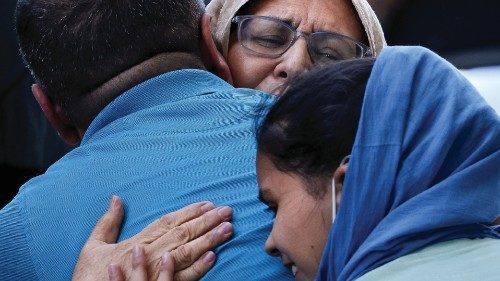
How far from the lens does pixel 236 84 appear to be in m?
3.99

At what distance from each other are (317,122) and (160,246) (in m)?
0.62

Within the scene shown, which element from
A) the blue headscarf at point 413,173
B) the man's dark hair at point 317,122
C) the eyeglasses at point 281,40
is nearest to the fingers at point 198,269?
the man's dark hair at point 317,122

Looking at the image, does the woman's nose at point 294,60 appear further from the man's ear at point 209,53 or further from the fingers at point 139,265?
the fingers at point 139,265

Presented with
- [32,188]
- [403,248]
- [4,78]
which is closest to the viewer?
[403,248]

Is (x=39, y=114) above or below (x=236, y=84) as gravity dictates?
below

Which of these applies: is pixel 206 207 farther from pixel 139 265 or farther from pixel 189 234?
pixel 139 265

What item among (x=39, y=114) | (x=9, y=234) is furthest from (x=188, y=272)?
(x=39, y=114)

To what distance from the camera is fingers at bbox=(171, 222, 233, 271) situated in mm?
2734

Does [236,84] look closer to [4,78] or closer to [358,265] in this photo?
[358,265]

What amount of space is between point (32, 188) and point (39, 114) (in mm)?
3508

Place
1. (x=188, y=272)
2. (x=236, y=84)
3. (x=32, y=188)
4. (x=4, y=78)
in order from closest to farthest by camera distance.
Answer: (x=188, y=272), (x=32, y=188), (x=236, y=84), (x=4, y=78)

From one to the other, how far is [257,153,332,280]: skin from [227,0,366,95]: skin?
1.44 meters

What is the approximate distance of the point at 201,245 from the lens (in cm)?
274

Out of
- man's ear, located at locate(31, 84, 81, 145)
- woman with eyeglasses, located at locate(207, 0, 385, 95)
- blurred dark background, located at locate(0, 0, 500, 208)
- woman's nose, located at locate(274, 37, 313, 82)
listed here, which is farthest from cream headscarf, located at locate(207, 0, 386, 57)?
blurred dark background, located at locate(0, 0, 500, 208)
